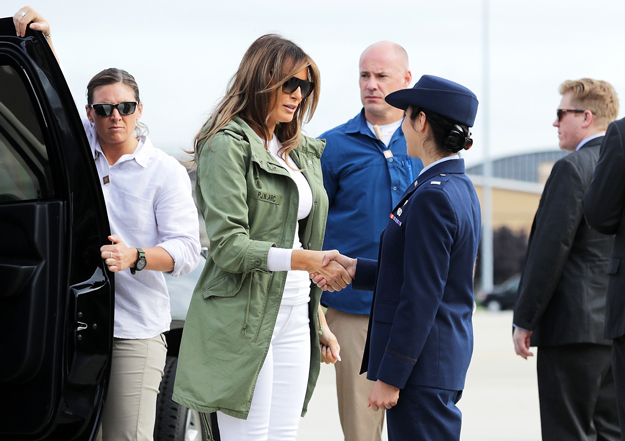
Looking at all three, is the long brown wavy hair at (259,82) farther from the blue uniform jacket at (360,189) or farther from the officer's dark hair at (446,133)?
the blue uniform jacket at (360,189)

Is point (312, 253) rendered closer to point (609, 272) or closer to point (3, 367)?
point (3, 367)

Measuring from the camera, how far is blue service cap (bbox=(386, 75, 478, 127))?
8.12 feet

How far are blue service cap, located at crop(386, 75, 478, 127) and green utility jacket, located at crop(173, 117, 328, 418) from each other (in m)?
0.54

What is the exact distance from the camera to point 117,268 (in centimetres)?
254

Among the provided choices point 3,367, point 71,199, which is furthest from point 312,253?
point 3,367

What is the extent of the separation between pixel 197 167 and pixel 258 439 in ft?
3.21

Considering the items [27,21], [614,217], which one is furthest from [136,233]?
[614,217]

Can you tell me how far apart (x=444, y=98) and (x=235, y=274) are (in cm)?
93

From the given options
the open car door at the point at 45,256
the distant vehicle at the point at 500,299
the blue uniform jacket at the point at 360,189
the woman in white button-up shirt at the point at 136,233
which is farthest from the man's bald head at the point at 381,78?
the distant vehicle at the point at 500,299

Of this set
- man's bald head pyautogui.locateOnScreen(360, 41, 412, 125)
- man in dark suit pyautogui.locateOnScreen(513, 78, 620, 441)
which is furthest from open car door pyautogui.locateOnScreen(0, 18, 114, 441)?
man in dark suit pyautogui.locateOnScreen(513, 78, 620, 441)

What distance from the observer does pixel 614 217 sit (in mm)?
3178

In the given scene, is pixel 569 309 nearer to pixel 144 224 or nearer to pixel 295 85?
pixel 295 85

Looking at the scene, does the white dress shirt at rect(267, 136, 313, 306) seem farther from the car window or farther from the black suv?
Result: the car window

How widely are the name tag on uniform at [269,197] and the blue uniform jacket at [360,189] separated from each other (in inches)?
44.7
